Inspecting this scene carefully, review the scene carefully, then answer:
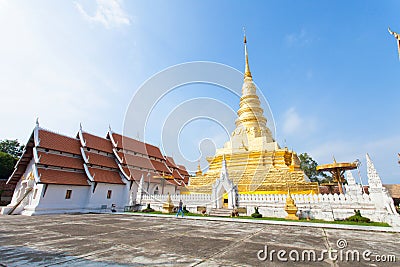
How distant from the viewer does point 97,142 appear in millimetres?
20656

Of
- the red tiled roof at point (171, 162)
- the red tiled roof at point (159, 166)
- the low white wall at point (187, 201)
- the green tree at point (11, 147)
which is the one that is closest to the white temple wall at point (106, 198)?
the low white wall at point (187, 201)

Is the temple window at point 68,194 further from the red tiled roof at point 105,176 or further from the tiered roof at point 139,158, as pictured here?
the tiered roof at point 139,158

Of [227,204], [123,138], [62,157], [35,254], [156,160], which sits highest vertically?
[123,138]

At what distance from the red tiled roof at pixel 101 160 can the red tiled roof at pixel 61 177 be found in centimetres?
147

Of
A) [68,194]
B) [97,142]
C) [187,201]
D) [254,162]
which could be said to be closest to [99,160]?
[97,142]

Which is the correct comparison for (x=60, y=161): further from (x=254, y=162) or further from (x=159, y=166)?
(x=254, y=162)

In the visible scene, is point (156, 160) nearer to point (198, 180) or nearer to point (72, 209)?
point (198, 180)

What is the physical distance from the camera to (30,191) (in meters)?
15.6

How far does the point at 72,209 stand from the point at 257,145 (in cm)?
1663

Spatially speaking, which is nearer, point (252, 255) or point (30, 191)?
point (252, 255)

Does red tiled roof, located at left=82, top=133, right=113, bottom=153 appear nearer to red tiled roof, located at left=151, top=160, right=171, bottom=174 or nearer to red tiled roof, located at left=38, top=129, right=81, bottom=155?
red tiled roof, located at left=38, top=129, right=81, bottom=155

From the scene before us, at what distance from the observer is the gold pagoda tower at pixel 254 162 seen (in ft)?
51.0

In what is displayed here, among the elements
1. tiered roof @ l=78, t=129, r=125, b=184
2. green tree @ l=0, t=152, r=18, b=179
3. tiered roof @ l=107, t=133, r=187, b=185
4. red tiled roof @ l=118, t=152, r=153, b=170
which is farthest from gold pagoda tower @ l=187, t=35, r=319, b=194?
green tree @ l=0, t=152, r=18, b=179

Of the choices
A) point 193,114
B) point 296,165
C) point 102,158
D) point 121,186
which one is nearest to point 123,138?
point 102,158
